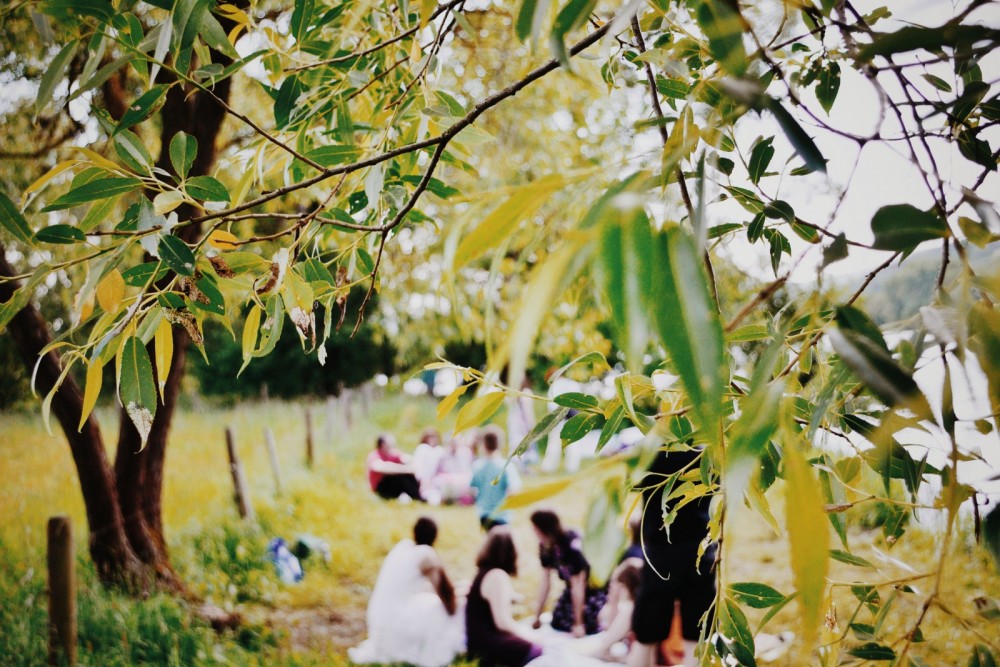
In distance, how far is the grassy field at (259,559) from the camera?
9.58ft

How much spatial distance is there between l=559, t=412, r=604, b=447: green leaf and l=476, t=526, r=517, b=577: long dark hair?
2.63 m

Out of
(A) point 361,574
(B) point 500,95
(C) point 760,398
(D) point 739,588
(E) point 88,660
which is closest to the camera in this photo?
(C) point 760,398

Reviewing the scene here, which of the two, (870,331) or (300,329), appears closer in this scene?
(870,331)

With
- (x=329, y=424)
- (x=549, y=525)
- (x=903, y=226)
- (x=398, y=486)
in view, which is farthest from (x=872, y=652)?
(x=329, y=424)

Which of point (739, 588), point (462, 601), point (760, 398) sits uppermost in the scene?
point (760, 398)

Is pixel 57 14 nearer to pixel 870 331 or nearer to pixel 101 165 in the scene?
pixel 101 165

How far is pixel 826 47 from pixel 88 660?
12.0 feet

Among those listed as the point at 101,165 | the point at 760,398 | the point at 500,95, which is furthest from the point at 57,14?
the point at 760,398

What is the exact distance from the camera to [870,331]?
1.04ft

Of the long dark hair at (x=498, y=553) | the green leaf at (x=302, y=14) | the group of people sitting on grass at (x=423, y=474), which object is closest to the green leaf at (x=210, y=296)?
the green leaf at (x=302, y=14)

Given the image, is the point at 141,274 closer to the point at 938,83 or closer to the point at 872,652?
the point at 872,652

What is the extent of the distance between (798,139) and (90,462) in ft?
12.0

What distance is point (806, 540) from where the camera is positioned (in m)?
0.26

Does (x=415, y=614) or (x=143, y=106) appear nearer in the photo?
(x=143, y=106)
